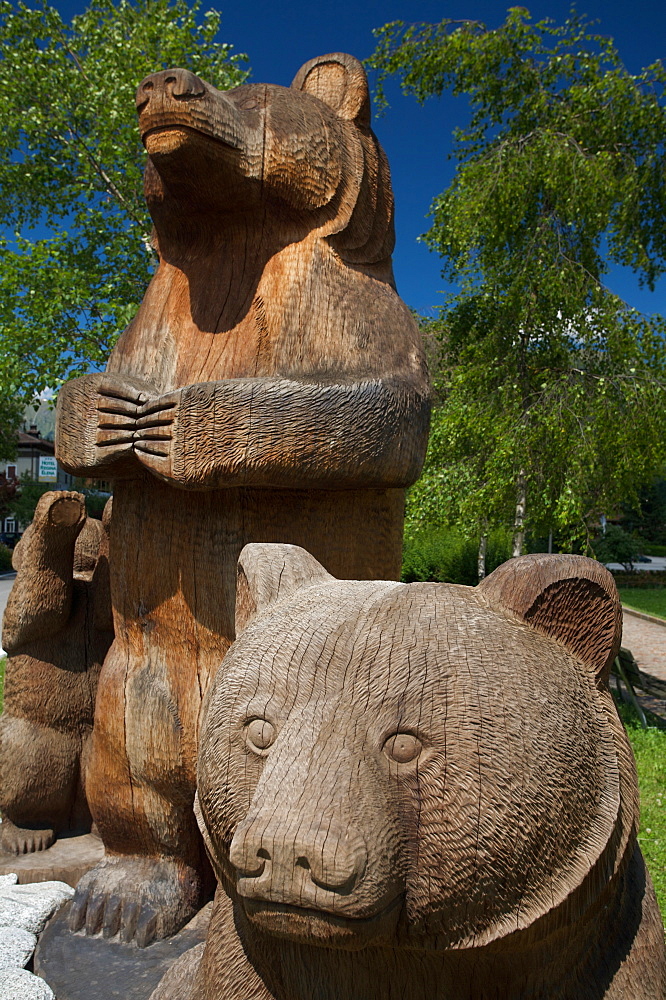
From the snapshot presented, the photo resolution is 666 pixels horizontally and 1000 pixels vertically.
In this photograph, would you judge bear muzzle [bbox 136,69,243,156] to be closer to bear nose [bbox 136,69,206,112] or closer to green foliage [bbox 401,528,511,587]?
bear nose [bbox 136,69,206,112]

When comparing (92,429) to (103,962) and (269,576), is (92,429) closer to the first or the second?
(269,576)

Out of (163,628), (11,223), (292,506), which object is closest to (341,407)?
(292,506)

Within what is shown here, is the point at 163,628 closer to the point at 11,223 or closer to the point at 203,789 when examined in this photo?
the point at 203,789

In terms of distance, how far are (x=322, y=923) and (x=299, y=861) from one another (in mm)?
91

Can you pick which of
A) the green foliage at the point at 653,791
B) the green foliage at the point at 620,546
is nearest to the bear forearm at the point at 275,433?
the green foliage at the point at 653,791

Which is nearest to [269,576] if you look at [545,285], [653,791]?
[653,791]

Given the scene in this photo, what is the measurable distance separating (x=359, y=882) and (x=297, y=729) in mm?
206

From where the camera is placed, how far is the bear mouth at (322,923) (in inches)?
36.5

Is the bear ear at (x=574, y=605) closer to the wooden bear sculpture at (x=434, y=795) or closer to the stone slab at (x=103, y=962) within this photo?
the wooden bear sculpture at (x=434, y=795)

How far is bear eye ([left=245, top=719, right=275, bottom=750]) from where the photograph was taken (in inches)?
41.9

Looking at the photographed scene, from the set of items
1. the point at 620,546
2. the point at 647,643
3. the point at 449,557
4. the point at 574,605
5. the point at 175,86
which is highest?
the point at 175,86

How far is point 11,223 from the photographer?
13.7 meters

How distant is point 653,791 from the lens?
17.1 feet

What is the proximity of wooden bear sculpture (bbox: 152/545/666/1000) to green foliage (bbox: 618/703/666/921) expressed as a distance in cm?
202
